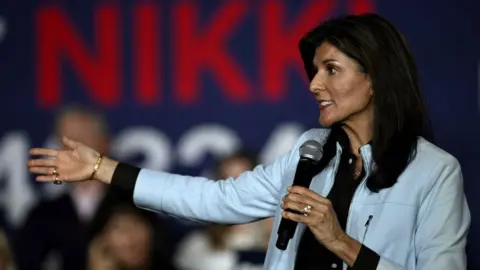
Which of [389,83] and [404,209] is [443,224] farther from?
[389,83]

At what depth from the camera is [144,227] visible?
3.54m

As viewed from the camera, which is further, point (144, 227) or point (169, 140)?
point (169, 140)

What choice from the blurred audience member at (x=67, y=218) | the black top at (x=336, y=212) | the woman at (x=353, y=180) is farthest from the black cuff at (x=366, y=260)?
the blurred audience member at (x=67, y=218)

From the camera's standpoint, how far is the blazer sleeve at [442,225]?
5.97ft

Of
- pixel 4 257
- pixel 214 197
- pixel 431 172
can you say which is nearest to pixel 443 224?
pixel 431 172

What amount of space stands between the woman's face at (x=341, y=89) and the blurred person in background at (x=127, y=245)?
165cm

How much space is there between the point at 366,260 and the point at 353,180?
0.74 feet

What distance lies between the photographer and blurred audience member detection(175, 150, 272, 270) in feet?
12.1

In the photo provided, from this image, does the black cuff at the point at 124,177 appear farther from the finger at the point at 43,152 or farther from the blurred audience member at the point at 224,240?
the blurred audience member at the point at 224,240

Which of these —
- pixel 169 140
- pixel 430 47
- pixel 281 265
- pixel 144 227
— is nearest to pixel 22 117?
pixel 169 140

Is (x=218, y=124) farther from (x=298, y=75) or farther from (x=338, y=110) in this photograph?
(x=338, y=110)

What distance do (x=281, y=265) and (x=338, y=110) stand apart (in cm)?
34

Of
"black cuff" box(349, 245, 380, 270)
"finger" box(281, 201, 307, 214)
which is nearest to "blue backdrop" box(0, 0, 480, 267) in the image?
"black cuff" box(349, 245, 380, 270)

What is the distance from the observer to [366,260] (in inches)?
71.3
